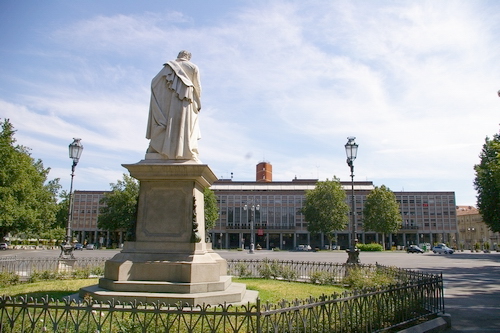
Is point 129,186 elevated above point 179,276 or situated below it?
above

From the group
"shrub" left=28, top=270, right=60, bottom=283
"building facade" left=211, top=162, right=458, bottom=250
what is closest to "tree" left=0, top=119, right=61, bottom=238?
"shrub" left=28, top=270, right=60, bottom=283

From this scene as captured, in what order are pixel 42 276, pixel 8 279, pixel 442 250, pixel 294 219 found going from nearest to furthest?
pixel 8 279
pixel 42 276
pixel 442 250
pixel 294 219

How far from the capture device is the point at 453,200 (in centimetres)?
9825

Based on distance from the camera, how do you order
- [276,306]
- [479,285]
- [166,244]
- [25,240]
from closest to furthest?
[276,306] < [166,244] < [479,285] < [25,240]

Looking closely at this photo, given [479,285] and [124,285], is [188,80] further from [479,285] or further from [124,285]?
[479,285]

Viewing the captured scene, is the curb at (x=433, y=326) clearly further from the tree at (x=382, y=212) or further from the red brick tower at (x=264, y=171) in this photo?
the red brick tower at (x=264, y=171)

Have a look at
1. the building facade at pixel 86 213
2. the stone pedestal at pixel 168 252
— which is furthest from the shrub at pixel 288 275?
the building facade at pixel 86 213

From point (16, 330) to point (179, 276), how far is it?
357cm

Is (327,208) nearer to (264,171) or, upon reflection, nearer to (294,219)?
(294,219)

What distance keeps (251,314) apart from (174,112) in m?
6.60

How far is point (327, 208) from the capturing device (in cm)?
7769

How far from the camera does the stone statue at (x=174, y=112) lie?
10.1 meters

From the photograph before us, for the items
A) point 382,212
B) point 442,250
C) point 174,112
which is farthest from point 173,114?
point 382,212

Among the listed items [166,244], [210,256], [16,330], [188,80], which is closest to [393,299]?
[210,256]
